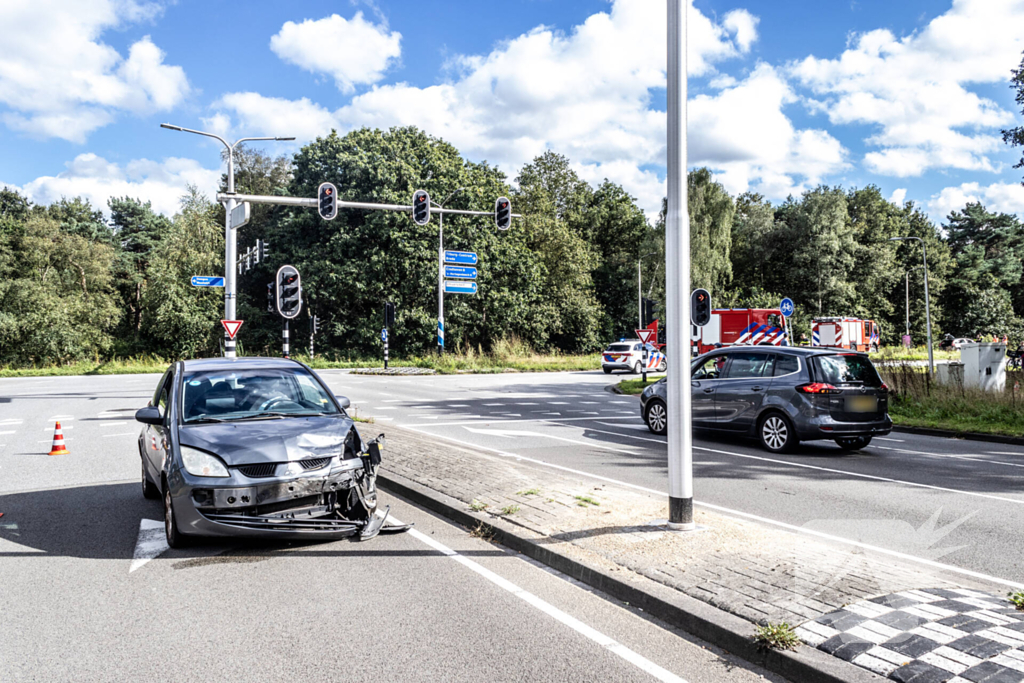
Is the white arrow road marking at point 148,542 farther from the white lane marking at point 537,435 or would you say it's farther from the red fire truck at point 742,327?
the red fire truck at point 742,327

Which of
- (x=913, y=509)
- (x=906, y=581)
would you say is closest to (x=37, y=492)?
(x=906, y=581)

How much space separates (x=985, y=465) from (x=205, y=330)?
48670mm

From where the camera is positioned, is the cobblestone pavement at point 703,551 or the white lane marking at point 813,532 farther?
the white lane marking at point 813,532

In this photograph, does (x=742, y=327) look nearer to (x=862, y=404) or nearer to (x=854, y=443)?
(x=854, y=443)

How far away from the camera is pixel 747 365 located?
11844 mm

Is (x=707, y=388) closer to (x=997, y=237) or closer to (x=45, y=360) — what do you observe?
(x=45, y=360)

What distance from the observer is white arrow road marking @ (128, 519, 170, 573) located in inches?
220

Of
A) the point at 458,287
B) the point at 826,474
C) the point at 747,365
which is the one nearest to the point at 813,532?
the point at 826,474

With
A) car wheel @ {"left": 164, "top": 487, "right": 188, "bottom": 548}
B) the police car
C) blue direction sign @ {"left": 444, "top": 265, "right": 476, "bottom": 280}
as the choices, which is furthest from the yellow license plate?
the police car

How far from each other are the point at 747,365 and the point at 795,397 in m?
1.04

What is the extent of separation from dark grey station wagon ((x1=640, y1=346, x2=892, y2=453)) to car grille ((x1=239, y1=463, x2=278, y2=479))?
A: 7223 millimetres

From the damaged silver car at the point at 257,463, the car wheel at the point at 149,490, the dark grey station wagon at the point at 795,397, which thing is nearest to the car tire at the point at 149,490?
the car wheel at the point at 149,490

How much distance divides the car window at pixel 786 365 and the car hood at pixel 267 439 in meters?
7.32

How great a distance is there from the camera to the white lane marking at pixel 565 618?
3602 mm
